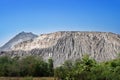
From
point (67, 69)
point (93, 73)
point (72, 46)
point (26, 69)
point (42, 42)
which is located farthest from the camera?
point (42, 42)

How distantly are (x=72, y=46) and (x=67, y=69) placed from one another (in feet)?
237

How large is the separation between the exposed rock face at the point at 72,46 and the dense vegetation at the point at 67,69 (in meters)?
45.2

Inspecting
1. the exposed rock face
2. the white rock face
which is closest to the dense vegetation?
the exposed rock face

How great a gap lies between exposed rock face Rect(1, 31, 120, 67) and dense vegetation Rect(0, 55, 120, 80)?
45224mm

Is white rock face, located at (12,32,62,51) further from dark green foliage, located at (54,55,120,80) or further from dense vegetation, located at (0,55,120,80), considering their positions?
dark green foliage, located at (54,55,120,80)

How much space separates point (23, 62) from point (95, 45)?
59449mm

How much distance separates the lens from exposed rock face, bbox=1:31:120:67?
4854 inches

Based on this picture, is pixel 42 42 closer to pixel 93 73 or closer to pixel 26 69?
pixel 26 69

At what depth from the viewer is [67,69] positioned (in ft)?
185

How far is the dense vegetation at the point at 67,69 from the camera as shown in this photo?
1637 inches

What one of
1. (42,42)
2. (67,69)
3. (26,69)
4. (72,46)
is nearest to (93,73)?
(67,69)

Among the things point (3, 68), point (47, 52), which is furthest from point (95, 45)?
point (3, 68)

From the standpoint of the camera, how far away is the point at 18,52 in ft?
438

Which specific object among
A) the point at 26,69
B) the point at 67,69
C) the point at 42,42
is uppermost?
the point at 42,42
